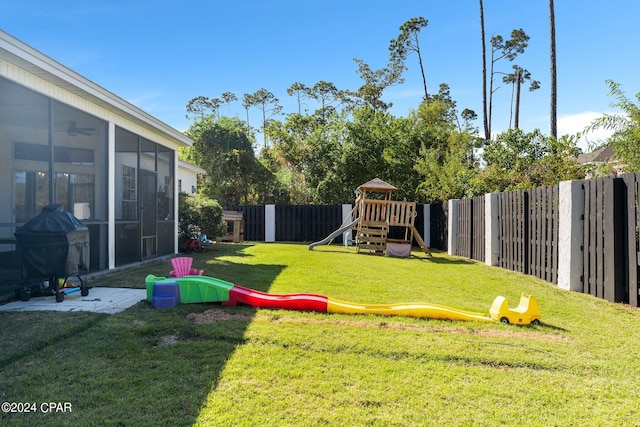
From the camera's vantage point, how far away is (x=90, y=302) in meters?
5.09

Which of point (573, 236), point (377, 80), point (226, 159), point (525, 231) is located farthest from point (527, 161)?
point (377, 80)

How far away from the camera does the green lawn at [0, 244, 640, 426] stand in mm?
2338

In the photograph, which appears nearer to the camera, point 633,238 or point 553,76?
point 633,238

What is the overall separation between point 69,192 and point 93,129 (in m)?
1.44

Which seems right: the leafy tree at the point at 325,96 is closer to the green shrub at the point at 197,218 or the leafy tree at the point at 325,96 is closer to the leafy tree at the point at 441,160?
the leafy tree at the point at 441,160

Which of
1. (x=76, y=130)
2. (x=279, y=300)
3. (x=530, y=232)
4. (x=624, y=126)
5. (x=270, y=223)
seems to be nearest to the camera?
(x=279, y=300)

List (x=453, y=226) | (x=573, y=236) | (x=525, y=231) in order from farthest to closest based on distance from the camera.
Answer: (x=453, y=226)
(x=525, y=231)
(x=573, y=236)

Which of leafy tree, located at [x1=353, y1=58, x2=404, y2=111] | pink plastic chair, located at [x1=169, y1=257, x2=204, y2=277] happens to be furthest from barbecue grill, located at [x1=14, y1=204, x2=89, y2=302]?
leafy tree, located at [x1=353, y1=58, x2=404, y2=111]

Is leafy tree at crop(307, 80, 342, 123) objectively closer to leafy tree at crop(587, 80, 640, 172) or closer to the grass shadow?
leafy tree at crop(587, 80, 640, 172)

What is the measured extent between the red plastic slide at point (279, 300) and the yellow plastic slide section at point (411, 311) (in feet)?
0.46

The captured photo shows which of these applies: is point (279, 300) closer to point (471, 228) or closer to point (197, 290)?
point (197, 290)

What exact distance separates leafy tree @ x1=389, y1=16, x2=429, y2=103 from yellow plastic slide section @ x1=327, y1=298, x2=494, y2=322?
26.7m

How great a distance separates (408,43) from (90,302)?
96.1 ft

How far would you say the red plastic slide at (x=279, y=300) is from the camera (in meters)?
4.75
